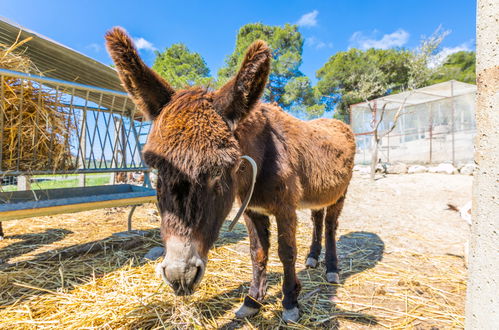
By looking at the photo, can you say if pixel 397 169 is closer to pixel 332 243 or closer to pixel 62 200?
pixel 332 243

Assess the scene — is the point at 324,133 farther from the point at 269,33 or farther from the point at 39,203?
the point at 269,33

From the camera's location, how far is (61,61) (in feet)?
13.1

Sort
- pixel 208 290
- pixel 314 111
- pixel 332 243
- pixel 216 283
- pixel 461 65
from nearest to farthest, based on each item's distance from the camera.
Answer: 1. pixel 208 290
2. pixel 216 283
3. pixel 332 243
4. pixel 314 111
5. pixel 461 65

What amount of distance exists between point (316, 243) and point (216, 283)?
65.7 inches

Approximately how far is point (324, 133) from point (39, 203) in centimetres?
352

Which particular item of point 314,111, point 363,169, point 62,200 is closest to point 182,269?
point 62,200

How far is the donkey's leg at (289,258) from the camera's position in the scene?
7.09 feet

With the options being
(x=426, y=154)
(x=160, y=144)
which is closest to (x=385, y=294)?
(x=160, y=144)

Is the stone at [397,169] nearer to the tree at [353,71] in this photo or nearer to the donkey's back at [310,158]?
the donkey's back at [310,158]

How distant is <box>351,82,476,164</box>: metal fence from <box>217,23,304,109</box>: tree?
7032 mm

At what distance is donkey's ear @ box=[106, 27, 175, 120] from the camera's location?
4.96ft

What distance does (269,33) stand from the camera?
26984mm

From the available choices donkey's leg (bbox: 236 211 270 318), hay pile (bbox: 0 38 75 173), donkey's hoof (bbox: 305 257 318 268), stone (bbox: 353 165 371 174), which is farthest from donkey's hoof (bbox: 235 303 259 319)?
stone (bbox: 353 165 371 174)

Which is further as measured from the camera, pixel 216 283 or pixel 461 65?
pixel 461 65
